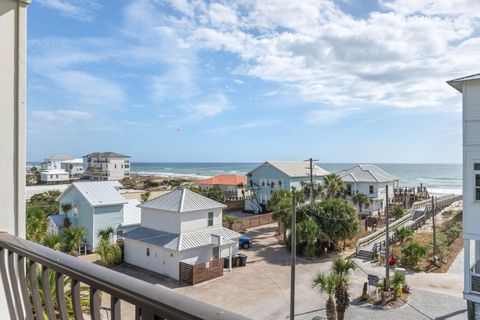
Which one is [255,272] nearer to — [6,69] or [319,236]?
[319,236]

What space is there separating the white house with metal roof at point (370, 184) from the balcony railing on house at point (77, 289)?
35.9 m

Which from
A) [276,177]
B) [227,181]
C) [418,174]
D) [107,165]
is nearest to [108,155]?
[107,165]

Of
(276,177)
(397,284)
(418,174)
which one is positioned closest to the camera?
(397,284)

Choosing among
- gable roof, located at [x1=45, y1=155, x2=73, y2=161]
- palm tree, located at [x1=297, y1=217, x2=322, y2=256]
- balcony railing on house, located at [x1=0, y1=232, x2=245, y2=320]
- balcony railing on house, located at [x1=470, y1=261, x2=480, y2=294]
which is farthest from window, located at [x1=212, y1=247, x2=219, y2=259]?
gable roof, located at [x1=45, y1=155, x2=73, y2=161]

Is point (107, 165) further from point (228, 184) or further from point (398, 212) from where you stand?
point (398, 212)

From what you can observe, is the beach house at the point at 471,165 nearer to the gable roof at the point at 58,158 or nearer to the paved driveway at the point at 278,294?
the paved driveway at the point at 278,294

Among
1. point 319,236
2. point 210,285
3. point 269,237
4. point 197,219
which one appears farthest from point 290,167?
point 210,285

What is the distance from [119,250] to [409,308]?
14368 mm

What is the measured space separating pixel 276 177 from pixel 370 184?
9.64 m

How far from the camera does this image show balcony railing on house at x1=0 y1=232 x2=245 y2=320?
111 centimetres

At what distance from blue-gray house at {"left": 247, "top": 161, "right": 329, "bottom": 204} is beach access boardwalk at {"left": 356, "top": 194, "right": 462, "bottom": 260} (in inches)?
416

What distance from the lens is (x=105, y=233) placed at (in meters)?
21.3

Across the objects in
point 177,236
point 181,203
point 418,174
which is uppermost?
point 181,203

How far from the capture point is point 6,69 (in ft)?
7.98
